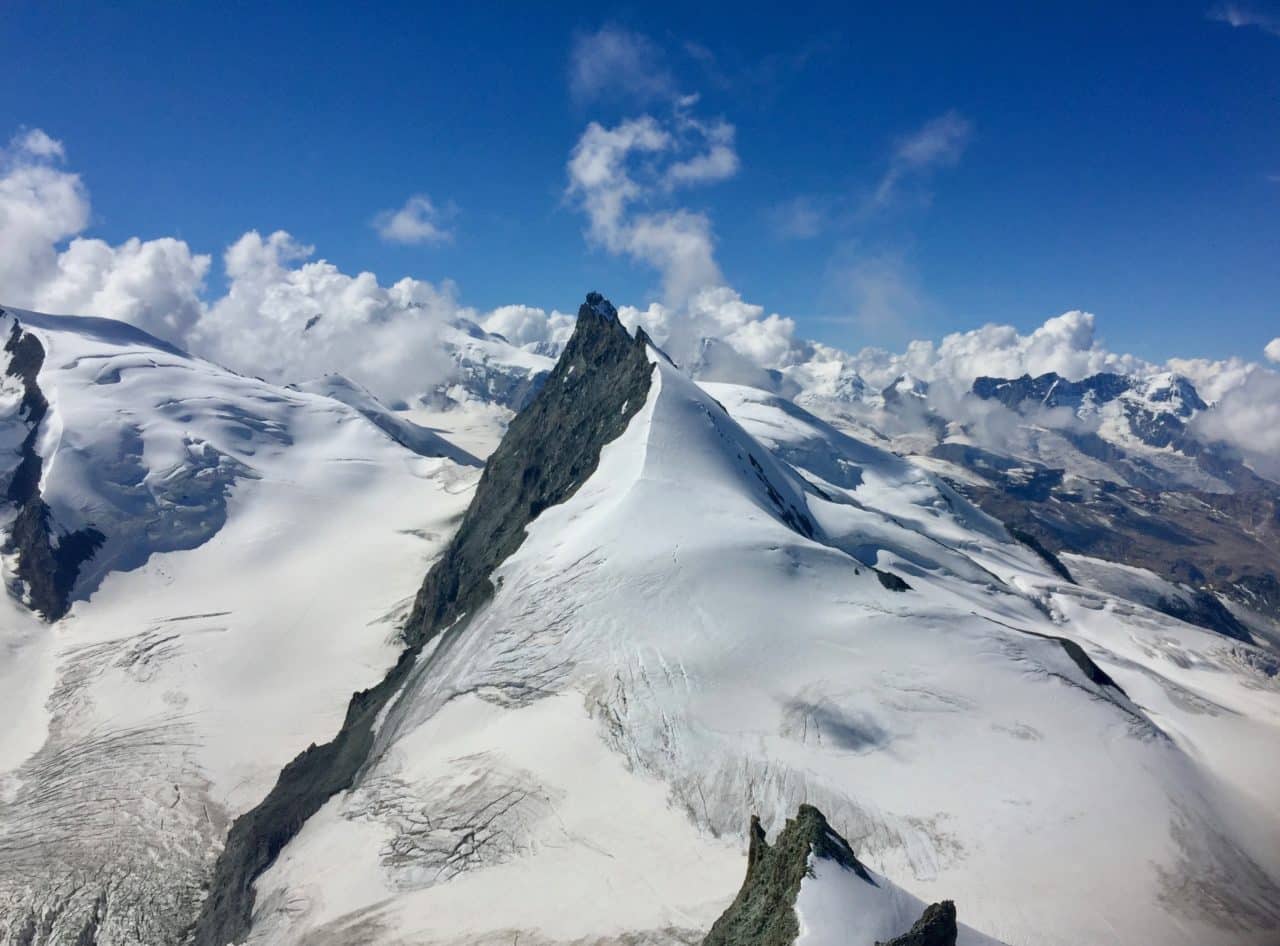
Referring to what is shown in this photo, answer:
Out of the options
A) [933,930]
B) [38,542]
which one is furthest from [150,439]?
[933,930]

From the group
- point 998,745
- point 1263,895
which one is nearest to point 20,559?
point 998,745

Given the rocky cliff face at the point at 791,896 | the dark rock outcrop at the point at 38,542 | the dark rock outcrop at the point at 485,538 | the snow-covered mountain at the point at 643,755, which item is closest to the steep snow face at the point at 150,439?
the dark rock outcrop at the point at 38,542

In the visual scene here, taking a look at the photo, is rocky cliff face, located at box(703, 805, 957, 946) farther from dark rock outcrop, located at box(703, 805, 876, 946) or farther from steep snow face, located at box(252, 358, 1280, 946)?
steep snow face, located at box(252, 358, 1280, 946)

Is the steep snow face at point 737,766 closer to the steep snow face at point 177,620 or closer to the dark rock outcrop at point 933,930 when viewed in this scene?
the dark rock outcrop at point 933,930

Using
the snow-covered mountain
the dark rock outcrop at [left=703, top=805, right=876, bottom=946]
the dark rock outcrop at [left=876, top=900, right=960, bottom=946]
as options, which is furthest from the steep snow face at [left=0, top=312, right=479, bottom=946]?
the dark rock outcrop at [left=876, top=900, right=960, bottom=946]

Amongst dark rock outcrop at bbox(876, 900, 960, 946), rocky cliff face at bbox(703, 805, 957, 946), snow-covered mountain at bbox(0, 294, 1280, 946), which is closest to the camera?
dark rock outcrop at bbox(876, 900, 960, 946)

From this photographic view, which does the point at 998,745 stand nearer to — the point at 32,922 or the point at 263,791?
the point at 263,791
